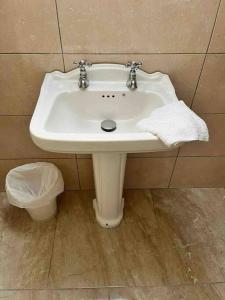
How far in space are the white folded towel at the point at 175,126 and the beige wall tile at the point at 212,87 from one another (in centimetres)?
32

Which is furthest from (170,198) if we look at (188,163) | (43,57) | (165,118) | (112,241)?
(43,57)

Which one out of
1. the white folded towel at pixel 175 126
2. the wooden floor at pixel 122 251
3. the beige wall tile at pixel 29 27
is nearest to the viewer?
the white folded towel at pixel 175 126

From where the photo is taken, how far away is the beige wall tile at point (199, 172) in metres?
1.38

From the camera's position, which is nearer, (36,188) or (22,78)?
(22,78)

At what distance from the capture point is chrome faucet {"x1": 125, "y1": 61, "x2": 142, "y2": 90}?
913 mm

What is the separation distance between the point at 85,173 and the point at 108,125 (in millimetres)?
529

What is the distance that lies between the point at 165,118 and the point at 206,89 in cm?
43

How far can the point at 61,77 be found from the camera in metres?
0.96

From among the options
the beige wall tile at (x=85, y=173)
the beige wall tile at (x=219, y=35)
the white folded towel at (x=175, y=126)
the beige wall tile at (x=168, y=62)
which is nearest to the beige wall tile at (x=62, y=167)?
the beige wall tile at (x=85, y=173)

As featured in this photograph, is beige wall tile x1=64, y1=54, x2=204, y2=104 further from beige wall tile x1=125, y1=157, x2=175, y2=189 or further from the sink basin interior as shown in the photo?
beige wall tile x1=125, y1=157, x2=175, y2=189

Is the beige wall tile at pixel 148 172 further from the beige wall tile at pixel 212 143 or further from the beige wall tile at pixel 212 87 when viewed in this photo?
the beige wall tile at pixel 212 87

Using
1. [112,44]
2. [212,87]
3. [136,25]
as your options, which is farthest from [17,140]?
[212,87]

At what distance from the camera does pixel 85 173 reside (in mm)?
1411

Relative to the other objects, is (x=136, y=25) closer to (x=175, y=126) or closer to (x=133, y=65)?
(x=133, y=65)
